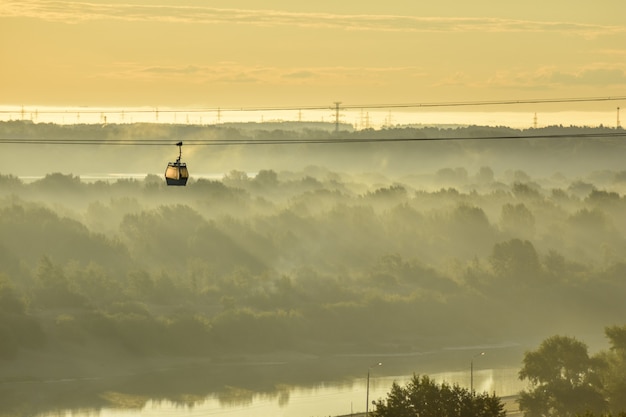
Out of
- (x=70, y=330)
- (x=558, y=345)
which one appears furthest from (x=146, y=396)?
(x=558, y=345)

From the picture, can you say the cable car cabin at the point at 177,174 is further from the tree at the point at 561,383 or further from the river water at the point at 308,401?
the river water at the point at 308,401

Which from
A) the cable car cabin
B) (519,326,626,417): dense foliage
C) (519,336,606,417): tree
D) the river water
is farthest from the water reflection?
the cable car cabin

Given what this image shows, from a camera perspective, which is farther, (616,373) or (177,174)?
(616,373)

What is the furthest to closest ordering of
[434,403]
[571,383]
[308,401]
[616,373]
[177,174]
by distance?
[308,401] < [616,373] < [571,383] < [434,403] < [177,174]

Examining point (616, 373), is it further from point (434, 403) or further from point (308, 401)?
point (308, 401)

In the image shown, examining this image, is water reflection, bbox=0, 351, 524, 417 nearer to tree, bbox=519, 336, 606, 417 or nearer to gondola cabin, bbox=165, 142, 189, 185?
A: tree, bbox=519, 336, 606, 417

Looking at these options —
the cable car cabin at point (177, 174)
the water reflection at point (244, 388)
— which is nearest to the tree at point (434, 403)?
the cable car cabin at point (177, 174)

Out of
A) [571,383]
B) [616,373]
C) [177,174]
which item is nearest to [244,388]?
[571,383]
